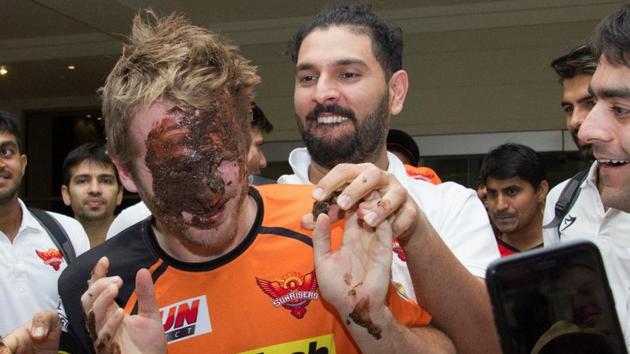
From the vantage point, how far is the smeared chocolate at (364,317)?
105cm

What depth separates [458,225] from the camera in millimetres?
1523

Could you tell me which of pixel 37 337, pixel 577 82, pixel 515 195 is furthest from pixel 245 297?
pixel 515 195

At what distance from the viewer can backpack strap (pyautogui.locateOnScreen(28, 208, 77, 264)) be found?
113 inches

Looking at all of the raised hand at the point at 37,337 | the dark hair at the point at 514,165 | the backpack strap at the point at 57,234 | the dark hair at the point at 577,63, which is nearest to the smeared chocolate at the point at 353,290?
the raised hand at the point at 37,337

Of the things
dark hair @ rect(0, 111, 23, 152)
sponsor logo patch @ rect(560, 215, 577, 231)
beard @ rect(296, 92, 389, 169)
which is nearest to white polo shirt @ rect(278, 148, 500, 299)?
beard @ rect(296, 92, 389, 169)

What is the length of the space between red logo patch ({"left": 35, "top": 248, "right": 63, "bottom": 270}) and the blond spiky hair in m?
1.73

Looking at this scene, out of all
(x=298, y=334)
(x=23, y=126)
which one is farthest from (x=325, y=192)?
Answer: (x=23, y=126)

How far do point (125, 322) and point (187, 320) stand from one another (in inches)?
5.4

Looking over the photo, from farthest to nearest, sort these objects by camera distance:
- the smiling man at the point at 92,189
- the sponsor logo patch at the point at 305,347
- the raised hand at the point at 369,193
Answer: the smiling man at the point at 92,189 < the sponsor logo patch at the point at 305,347 < the raised hand at the point at 369,193

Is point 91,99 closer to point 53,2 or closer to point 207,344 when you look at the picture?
point 53,2

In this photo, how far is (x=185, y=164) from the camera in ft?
3.99

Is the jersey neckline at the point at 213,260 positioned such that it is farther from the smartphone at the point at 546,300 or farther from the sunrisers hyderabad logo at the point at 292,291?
the smartphone at the point at 546,300

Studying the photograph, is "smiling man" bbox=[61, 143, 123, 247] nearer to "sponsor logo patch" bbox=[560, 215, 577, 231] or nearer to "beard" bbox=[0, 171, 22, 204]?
"beard" bbox=[0, 171, 22, 204]

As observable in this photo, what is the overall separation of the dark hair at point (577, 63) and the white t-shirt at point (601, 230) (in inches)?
15.8
